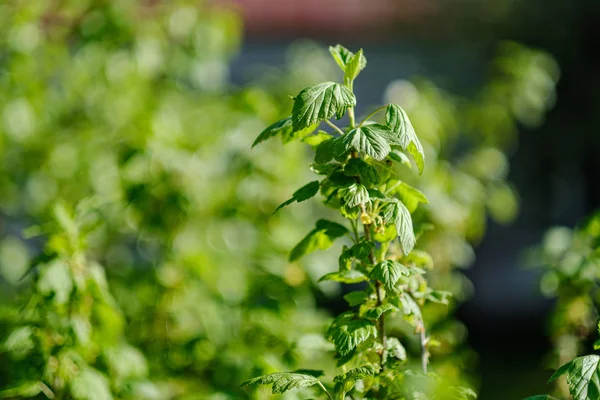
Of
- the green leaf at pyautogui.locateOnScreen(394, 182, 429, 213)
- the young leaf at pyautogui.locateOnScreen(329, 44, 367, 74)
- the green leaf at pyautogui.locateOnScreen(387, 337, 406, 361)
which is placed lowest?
the green leaf at pyautogui.locateOnScreen(387, 337, 406, 361)

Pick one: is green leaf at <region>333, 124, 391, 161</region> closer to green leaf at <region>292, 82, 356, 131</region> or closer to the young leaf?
green leaf at <region>292, 82, 356, 131</region>

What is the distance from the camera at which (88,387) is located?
1.90 metres

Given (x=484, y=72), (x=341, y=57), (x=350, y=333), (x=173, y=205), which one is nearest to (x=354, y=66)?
(x=341, y=57)

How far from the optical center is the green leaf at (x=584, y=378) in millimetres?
1386

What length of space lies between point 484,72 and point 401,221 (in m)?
5.30

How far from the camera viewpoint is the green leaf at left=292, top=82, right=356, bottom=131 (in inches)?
55.0

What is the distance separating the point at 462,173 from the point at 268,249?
3.33ft

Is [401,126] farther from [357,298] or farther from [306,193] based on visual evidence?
[357,298]

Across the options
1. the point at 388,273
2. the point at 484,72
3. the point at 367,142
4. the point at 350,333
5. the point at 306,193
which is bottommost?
the point at 484,72

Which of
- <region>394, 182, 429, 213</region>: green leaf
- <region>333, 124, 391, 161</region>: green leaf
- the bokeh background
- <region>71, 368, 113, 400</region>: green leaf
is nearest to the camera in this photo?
<region>333, 124, 391, 161</region>: green leaf

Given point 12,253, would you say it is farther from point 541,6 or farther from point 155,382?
point 541,6

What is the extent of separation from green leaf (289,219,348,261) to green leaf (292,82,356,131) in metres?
0.32

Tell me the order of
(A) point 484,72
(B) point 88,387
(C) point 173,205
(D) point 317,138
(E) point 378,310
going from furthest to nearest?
(A) point 484,72 → (C) point 173,205 → (B) point 88,387 → (D) point 317,138 → (E) point 378,310

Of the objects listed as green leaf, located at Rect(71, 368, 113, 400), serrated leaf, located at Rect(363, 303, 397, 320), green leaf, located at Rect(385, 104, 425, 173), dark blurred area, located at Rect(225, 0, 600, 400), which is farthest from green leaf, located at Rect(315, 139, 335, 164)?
dark blurred area, located at Rect(225, 0, 600, 400)
